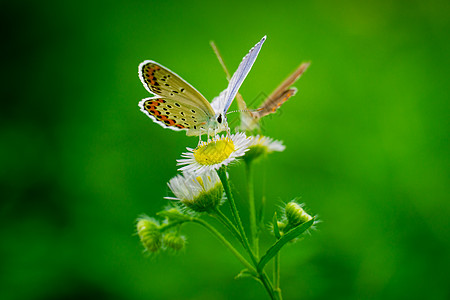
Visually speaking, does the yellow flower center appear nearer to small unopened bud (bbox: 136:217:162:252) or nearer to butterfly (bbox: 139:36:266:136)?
butterfly (bbox: 139:36:266:136)

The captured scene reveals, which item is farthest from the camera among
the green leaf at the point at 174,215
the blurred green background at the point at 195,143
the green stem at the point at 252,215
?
the blurred green background at the point at 195,143

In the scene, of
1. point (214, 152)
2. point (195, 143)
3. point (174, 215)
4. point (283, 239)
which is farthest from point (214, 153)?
point (195, 143)

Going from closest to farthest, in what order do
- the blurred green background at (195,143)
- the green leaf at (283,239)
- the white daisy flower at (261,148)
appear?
1. the green leaf at (283,239)
2. the white daisy flower at (261,148)
3. the blurred green background at (195,143)

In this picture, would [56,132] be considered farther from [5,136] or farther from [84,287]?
[84,287]

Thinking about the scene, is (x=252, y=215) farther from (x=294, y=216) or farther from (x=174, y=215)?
(x=174, y=215)

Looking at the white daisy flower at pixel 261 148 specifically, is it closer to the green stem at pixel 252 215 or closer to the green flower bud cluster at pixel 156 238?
the green stem at pixel 252 215

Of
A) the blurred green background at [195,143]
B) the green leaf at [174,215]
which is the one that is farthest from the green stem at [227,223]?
the blurred green background at [195,143]

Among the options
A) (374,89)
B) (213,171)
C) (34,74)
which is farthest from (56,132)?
(374,89)
